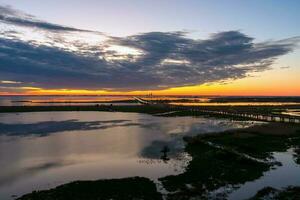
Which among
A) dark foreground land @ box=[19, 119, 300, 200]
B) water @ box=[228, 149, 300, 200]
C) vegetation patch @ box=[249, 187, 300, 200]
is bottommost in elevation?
water @ box=[228, 149, 300, 200]

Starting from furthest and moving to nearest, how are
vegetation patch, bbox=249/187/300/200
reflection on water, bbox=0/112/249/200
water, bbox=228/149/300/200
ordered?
reflection on water, bbox=0/112/249/200, water, bbox=228/149/300/200, vegetation patch, bbox=249/187/300/200

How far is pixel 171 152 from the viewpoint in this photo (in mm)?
35344

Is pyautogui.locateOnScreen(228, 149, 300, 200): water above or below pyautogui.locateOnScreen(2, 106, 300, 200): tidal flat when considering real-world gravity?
below

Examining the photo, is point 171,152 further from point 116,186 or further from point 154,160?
point 116,186

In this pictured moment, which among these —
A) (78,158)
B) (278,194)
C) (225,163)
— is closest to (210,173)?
(225,163)

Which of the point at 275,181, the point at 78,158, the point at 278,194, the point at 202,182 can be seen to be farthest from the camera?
the point at 78,158

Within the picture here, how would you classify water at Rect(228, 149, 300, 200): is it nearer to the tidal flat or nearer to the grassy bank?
the tidal flat

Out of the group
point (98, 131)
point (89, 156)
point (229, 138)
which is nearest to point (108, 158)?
point (89, 156)

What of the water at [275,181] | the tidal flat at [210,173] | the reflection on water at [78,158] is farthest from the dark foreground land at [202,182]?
the reflection on water at [78,158]

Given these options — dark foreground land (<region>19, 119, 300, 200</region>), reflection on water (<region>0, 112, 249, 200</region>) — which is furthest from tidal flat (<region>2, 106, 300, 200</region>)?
Answer: reflection on water (<region>0, 112, 249, 200</region>)

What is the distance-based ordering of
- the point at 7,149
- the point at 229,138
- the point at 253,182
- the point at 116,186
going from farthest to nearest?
the point at 229,138 → the point at 7,149 → the point at 253,182 → the point at 116,186

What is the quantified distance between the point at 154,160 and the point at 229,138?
48.4ft

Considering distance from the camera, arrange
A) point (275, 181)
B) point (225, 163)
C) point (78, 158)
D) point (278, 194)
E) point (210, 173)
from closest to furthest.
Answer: point (278, 194) < point (275, 181) < point (210, 173) < point (225, 163) < point (78, 158)

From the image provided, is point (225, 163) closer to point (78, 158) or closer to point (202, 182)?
point (202, 182)
